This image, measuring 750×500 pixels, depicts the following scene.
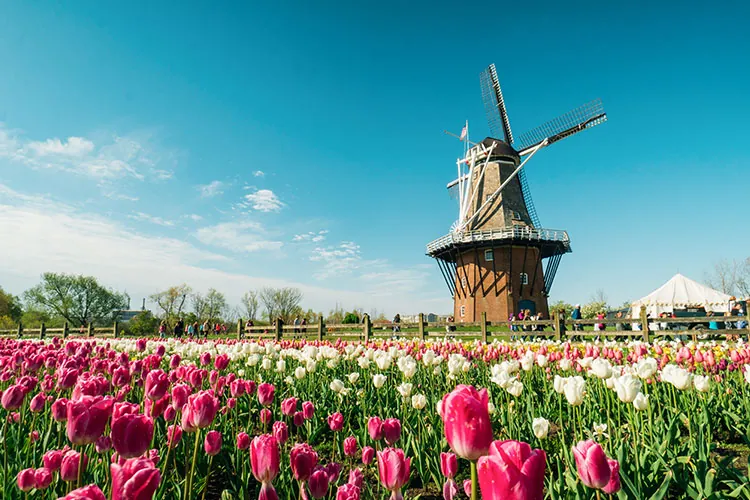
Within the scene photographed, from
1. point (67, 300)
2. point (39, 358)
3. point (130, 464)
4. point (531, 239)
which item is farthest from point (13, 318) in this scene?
point (130, 464)

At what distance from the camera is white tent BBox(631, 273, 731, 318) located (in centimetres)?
2577

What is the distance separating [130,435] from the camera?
1353 millimetres

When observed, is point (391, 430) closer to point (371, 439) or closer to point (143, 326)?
point (371, 439)

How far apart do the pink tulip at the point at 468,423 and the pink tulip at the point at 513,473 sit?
0.23 metres

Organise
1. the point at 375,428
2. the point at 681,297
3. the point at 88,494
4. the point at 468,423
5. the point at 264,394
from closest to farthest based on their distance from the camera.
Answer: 1. the point at 88,494
2. the point at 468,423
3. the point at 375,428
4. the point at 264,394
5. the point at 681,297

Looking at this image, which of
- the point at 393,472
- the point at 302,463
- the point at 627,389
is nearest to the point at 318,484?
the point at 302,463

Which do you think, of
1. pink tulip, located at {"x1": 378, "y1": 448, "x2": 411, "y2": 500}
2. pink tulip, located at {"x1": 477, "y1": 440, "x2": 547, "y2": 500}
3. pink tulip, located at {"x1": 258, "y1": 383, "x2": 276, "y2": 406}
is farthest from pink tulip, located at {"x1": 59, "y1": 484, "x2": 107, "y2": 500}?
pink tulip, located at {"x1": 258, "y1": 383, "x2": 276, "y2": 406}

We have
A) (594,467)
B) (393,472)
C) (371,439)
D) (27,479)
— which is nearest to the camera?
(594,467)

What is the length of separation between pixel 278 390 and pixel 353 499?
12.6ft

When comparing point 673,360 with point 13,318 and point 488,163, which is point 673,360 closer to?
point 488,163

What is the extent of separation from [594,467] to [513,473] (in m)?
0.69

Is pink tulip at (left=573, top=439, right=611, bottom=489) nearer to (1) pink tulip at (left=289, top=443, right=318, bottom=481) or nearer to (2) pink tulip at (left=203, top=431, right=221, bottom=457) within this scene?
(1) pink tulip at (left=289, top=443, right=318, bottom=481)

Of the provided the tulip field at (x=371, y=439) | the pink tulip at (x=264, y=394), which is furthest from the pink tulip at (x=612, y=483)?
the pink tulip at (x=264, y=394)

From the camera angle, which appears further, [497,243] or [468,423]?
[497,243]
